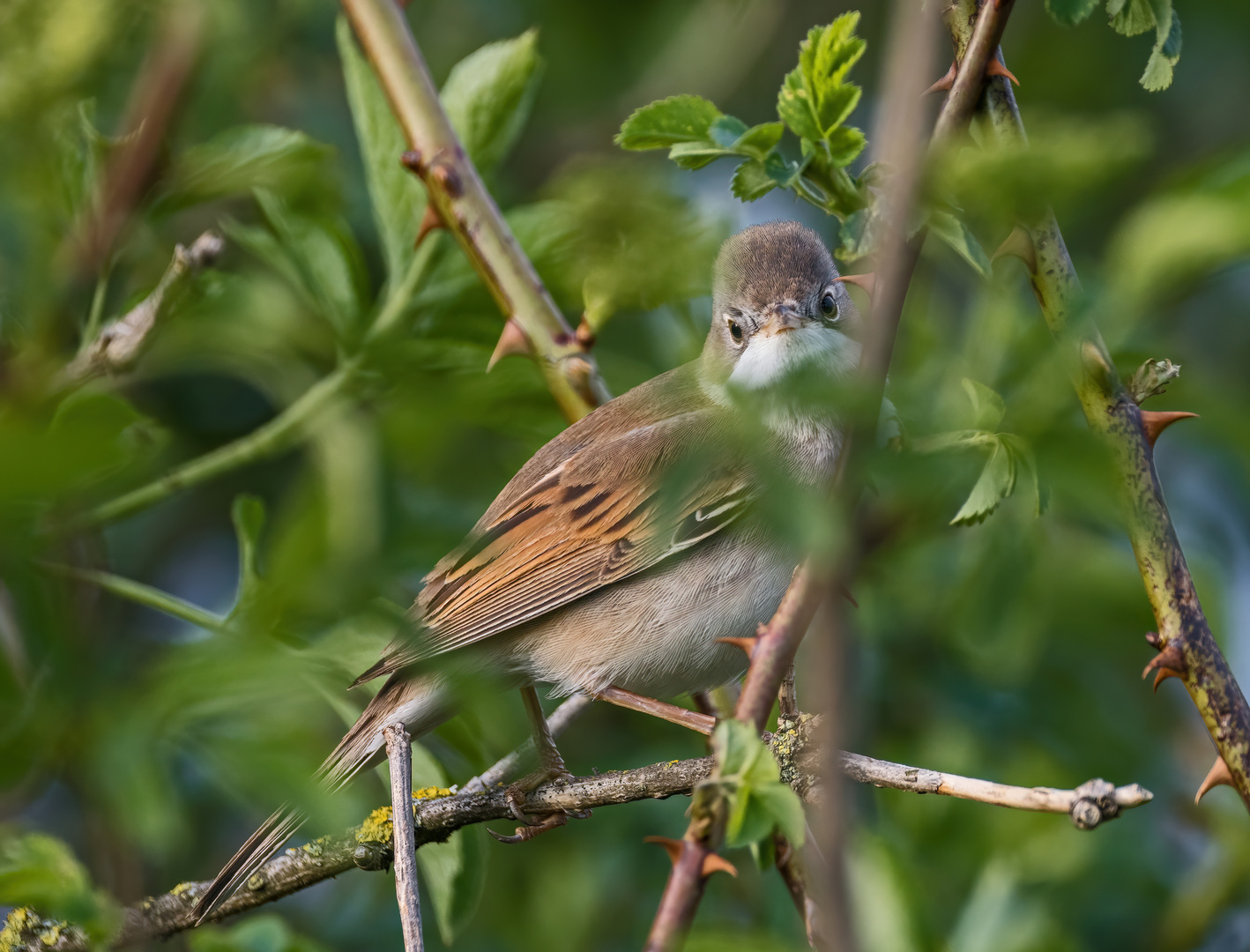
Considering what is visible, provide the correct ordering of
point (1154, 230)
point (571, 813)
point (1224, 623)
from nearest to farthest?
1. point (1154, 230)
2. point (571, 813)
3. point (1224, 623)

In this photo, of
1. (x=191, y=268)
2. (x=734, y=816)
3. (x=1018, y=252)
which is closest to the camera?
(x=734, y=816)

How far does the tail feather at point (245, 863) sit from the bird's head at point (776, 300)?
152 centimetres

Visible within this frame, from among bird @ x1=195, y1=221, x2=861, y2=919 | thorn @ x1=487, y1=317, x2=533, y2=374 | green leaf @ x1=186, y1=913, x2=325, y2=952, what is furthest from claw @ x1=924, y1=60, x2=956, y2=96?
green leaf @ x1=186, y1=913, x2=325, y2=952

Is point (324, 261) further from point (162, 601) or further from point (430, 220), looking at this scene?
point (162, 601)

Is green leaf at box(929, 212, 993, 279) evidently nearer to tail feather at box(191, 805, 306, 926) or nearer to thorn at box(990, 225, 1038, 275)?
thorn at box(990, 225, 1038, 275)

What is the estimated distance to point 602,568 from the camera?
3.25m

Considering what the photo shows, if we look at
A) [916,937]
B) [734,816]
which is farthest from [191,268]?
[916,937]

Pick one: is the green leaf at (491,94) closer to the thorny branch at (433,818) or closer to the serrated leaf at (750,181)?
the serrated leaf at (750,181)

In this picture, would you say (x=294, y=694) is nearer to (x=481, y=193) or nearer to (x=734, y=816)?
(x=734, y=816)

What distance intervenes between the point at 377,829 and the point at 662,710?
747 mm

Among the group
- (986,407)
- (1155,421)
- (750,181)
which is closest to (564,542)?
(750,181)

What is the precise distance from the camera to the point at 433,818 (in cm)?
256

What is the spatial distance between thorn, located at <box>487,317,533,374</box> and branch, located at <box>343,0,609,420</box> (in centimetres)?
1

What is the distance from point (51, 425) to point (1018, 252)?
134 centimetres
